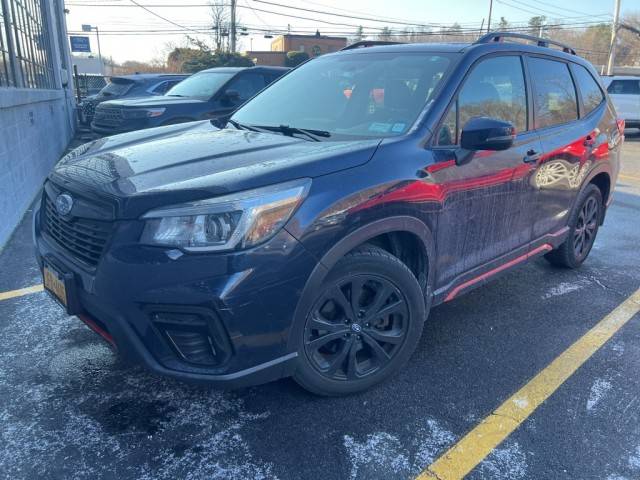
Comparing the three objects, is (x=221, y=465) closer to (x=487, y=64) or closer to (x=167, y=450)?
(x=167, y=450)

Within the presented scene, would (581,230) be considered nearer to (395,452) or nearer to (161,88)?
(395,452)

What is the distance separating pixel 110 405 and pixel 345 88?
2.32 meters

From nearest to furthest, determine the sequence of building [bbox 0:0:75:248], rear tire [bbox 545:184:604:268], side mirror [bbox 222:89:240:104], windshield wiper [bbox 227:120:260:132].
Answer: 1. windshield wiper [bbox 227:120:260:132]
2. rear tire [bbox 545:184:604:268]
3. building [bbox 0:0:75:248]
4. side mirror [bbox 222:89:240:104]

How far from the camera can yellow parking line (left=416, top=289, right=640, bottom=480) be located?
231 cm

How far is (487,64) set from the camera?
10.7 ft

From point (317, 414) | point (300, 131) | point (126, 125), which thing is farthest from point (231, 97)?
point (317, 414)

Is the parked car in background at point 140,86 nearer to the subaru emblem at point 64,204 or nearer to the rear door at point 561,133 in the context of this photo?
the rear door at point 561,133

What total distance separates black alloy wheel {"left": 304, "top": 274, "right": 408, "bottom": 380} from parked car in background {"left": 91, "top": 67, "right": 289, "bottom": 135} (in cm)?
617

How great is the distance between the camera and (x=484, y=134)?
2.79 meters

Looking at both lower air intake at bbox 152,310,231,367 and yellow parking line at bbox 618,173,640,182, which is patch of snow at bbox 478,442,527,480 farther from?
yellow parking line at bbox 618,173,640,182

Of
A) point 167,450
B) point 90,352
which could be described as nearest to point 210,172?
point 167,450

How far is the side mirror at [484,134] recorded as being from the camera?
9.18 feet

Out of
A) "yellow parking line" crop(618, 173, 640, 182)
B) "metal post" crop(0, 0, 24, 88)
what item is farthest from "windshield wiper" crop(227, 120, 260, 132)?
"yellow parking line" crop(618, 173, 640, 182)

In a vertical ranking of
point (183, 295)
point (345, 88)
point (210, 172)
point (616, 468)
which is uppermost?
point (345, 88)
